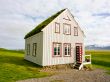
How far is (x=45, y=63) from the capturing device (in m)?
24.8

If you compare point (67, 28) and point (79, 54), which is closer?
point (67, 28)

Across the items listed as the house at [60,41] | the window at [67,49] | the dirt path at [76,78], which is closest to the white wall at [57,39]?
the house at [60,41]

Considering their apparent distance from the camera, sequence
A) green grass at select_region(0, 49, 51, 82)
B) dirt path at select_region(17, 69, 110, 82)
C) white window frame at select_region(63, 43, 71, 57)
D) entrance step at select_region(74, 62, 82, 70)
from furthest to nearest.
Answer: white window frame at select_region(63, 43, 71, 57)
entrance step at select_region(74, 62, 82, 70)
green grass at select_region(0, 49, 51, 82)
dirt path at select_region(17, 69, 110, 82)

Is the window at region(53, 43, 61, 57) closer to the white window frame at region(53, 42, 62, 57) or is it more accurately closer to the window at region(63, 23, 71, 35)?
the white window frame at region(53, 42, 62, 57)

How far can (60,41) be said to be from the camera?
86.7 ft

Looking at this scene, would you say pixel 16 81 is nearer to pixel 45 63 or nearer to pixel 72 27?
pixel 45 63

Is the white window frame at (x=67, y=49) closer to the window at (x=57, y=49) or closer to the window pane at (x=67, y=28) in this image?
the window at (x=57, y=49)

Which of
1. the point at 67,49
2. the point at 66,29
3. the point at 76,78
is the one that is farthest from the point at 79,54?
the point at 76,78

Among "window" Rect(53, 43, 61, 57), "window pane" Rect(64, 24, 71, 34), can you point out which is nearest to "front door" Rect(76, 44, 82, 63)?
"window pane" Rect(64, 24, 71, 34)


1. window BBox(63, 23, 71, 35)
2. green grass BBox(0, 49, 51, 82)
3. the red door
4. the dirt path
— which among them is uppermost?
window BBox(63, 23, 71, 35)

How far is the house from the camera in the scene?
25.0 metres

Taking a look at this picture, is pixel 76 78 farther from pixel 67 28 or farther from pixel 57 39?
pixel 67 28

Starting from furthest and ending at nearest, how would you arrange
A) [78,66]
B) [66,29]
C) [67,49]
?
[66,29] < [67,49] < [78,66]

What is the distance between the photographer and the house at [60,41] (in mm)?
24989
